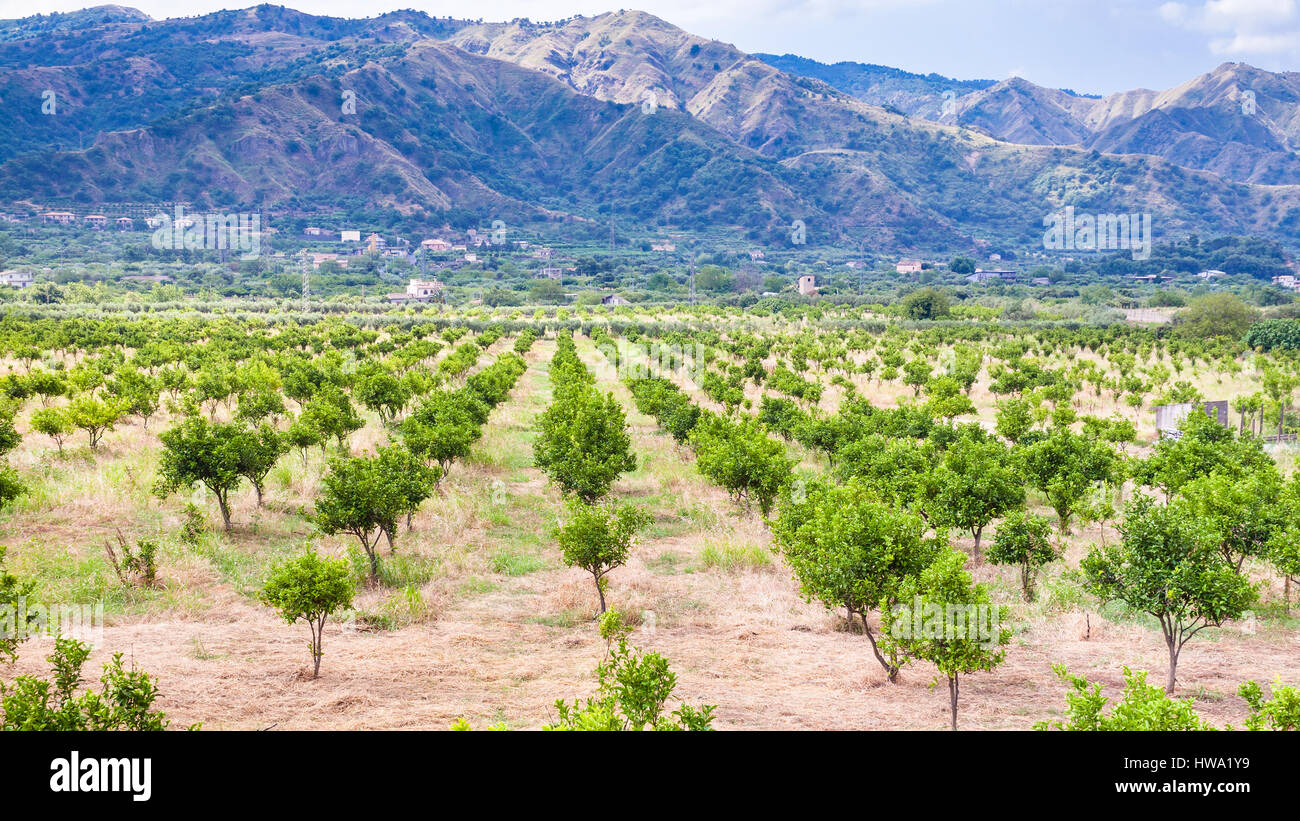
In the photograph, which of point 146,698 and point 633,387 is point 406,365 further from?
point 146,698

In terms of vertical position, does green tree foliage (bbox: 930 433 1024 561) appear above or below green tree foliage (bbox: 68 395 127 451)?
below

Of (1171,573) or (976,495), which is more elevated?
(976,495)

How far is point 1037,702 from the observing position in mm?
12664

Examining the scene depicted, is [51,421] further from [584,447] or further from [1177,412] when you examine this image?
[1177,412]

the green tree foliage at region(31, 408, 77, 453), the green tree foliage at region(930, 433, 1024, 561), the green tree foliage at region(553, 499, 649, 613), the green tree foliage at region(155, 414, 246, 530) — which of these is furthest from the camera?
the green tree foliage at region(31, 408, 77, 453)

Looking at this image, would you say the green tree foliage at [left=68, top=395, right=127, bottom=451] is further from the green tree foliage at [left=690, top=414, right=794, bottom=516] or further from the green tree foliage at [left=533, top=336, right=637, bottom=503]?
the green tree foliage at [left=690, top=414, right=794, bottom=516]

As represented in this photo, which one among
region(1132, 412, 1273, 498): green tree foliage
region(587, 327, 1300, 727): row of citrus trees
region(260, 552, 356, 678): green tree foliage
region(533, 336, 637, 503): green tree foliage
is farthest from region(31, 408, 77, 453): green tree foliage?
region(1132, 412, 1273, 498): green tree foliage

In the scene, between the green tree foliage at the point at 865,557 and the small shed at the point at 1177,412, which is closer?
the green tree foliage at the point at 865,557

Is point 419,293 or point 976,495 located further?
point 419,293

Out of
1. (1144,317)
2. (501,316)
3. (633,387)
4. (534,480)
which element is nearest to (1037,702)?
(534,480)

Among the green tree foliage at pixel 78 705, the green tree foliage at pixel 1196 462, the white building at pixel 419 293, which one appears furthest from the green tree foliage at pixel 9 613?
the white building at pixel 419 293

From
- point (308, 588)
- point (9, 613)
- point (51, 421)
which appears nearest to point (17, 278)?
point (51, 421)

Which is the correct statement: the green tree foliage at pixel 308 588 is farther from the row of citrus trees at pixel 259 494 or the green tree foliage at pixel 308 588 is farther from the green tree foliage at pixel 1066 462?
the green tree foliage at pixel 1066 462
